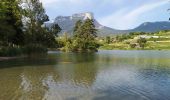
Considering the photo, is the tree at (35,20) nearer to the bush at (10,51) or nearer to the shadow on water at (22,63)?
the bush at (10,51)

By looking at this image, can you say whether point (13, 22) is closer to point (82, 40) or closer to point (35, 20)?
point (35, 20)

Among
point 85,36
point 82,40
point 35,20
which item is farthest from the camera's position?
point 85,36

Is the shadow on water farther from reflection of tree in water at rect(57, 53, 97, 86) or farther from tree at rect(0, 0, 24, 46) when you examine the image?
tree at rect(0, 0, 24, 46)

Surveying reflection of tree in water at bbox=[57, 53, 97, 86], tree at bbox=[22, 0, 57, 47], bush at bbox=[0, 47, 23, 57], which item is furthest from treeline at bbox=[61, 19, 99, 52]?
reflection of tree in water at bbox=[57, 53, 97, 86]

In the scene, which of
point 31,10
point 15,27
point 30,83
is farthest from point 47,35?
point 30,83

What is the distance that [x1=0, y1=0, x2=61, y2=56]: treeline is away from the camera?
74.1 meters

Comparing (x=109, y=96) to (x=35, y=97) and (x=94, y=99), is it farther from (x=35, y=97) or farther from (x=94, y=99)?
(x=35, y=97)

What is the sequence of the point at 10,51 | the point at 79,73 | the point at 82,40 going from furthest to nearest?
the point at 82,40
the point at 10,51
the point at 79,73

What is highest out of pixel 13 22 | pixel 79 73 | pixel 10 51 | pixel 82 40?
pixel 13 22

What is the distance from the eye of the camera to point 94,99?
22.4 metres

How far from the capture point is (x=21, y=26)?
285 ft

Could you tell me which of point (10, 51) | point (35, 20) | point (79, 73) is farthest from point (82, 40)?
point (79, 73)

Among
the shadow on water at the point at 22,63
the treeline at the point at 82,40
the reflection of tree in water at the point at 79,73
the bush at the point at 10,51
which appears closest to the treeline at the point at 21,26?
the bush at the point at 10,51

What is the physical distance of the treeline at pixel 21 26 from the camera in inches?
2916
